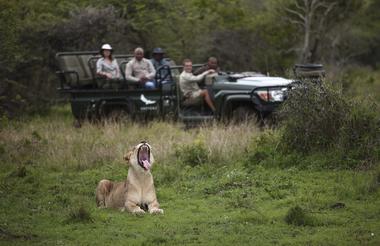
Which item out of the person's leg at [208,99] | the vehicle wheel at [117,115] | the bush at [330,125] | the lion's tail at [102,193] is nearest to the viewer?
the lion's tail at [102,193]

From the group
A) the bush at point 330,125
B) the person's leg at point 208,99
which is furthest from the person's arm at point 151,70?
A: the bush at point 330,125

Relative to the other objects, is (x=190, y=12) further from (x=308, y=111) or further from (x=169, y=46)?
(x=308, y=111)

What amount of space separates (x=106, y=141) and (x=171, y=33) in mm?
11778

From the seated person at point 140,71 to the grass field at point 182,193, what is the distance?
1.65 m

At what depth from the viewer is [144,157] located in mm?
10227

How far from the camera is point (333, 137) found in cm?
1262

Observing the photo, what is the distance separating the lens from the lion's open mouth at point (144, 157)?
1013 cm

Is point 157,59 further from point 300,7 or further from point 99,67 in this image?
point 300,7

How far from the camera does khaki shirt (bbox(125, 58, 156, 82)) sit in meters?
18.6

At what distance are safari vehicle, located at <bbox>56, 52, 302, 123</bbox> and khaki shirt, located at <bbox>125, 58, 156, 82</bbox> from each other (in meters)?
0.23

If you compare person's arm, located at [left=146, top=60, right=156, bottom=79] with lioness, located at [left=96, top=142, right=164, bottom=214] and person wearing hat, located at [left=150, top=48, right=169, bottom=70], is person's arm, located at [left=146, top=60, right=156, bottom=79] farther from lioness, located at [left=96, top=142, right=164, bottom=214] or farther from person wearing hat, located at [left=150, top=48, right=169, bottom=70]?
lioness, located at [left=96, top=142, right=164, bottom=214]

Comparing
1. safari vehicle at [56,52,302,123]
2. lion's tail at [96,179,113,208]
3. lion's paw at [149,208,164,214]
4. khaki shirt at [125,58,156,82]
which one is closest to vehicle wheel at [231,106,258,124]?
safari vehicle at [56,52,302,123]

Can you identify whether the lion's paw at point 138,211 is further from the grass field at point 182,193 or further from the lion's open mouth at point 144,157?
the lion's open mouth at point 144,157

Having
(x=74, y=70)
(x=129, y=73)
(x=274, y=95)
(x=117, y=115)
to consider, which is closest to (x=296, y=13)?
(x=74, y=70)
